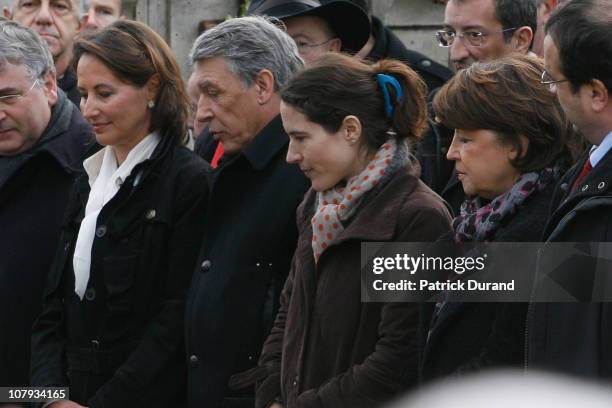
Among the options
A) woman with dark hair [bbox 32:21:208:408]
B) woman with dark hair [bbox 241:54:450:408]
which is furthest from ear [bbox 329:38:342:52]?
woman with dark hair [bbox 241:54:450:408]

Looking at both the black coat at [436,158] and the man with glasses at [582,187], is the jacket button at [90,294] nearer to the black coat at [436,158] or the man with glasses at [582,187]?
the black coat at [436,158]

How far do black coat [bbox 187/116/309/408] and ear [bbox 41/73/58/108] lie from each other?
1.25m

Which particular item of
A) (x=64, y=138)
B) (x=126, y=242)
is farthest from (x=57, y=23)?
(x=126, y=242)

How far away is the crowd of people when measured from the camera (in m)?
2.89

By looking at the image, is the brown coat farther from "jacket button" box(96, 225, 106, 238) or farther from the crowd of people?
"jacket button" box(96, 225, 106, 238)

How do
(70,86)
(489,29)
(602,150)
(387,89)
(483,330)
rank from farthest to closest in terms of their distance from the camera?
(70,86), (489,29), (387,89), (483,330), (602,150)

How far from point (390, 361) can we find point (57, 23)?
3.57 metres

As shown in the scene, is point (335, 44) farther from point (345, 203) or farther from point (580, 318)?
point (580, 318)

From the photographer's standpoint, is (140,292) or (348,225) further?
(140,292)

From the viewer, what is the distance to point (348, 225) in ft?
10.7

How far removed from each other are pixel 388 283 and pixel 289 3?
2.07 meters

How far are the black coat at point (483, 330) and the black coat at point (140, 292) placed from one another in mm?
1184

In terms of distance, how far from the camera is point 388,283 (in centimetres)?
317

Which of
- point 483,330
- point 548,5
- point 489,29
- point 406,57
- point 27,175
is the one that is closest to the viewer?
point 483,330
